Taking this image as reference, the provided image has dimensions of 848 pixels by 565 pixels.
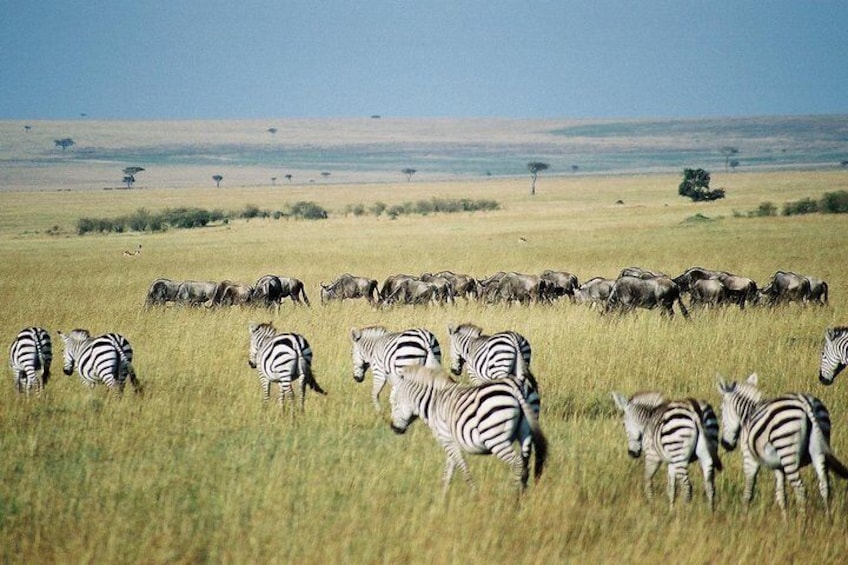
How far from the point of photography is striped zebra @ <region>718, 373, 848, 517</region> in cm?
721

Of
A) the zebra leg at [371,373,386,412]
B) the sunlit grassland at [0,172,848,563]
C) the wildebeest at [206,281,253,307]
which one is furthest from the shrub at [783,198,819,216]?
the zebra leg at [371,373,386,412]

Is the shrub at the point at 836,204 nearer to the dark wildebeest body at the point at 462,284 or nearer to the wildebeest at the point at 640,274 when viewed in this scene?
the wildebeest at the point at 640,274

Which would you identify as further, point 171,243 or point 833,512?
point 171,243

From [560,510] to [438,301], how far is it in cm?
1511

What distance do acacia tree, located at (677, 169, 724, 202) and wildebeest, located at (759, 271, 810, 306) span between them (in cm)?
5770

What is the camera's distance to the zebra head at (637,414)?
8.05 metres

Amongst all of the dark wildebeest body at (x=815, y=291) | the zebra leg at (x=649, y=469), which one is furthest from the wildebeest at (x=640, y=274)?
the zebra leg at (x=649, y=469)

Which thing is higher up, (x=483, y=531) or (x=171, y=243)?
(x=171, y=243)

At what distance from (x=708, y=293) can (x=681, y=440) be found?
13616 mm

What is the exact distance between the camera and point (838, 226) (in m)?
45.0

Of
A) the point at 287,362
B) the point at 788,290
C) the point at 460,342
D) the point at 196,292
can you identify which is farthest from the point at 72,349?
the point at 788,290

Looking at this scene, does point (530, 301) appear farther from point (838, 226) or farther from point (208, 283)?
point (838, 226)

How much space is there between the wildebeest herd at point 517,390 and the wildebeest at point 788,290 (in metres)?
0.02

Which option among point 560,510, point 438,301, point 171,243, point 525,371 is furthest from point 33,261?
point 560,510
